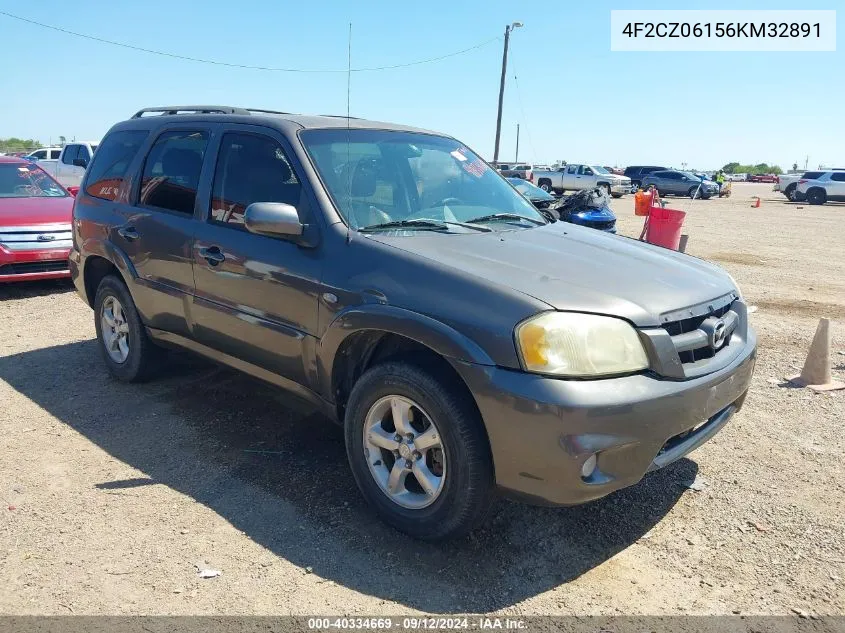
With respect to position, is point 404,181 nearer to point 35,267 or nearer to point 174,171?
point 174,171

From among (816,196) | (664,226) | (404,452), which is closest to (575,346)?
(404,452)

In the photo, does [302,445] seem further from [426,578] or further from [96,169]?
[96,169]

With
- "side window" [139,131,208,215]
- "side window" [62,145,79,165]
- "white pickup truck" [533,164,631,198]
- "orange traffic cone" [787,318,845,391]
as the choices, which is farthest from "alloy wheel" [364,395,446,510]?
"white pickup truck" [533,164,631,198]

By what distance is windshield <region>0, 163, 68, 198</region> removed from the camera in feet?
29.6

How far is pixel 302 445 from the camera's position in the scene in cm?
411

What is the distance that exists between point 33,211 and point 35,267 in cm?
80

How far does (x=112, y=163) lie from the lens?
505cm

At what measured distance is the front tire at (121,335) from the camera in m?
4.85

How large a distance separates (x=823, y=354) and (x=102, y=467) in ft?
16.7

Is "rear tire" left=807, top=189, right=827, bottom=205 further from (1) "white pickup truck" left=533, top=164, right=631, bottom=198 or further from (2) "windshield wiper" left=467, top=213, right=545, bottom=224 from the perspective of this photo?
(2) "windshield wiper" left=467, top=213, right=545, bottom=224

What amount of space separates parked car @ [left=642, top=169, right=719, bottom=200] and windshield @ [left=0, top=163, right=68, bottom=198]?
33721 mm

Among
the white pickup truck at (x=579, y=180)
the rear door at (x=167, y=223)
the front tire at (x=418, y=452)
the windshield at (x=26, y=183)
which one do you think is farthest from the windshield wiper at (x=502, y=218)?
the white pickup truck at (x=579, y=180)

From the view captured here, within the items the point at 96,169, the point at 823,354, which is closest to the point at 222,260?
the point at 96,169

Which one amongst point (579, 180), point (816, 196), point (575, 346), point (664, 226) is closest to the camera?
point (575, 346)
